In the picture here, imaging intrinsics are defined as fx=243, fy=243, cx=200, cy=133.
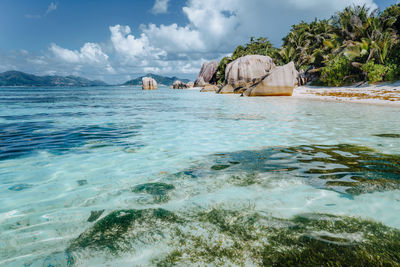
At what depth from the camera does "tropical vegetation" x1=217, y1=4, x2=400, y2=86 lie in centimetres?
2202

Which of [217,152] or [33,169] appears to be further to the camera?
[217,152]

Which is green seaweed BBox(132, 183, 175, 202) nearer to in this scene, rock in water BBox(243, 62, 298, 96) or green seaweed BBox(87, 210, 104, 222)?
green seaweed BBox(87, 210, 104, 222)

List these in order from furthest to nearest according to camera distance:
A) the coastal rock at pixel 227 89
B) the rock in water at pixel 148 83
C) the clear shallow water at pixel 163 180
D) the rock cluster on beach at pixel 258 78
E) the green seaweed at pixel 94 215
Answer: the rock in water at pixel 148 83 < the coastal rock at pixel 227 89 < the rock cluster on beach at pixel 258 78 < the green seaweed at pixel 94 215 < the clear shallow water at pixel 163 180

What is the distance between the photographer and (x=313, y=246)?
1.78 meters

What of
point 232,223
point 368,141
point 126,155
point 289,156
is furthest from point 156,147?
point 368,141

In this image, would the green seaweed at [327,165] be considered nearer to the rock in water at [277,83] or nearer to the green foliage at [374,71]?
the rock in water at [277,83]

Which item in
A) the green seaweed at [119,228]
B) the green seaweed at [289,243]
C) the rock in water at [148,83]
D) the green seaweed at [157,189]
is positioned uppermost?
the rock in water at [148,83]

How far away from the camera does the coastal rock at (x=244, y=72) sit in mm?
30609

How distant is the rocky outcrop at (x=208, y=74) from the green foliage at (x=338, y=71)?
33969mm

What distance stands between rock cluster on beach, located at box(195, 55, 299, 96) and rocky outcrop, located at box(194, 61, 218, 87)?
19158mm

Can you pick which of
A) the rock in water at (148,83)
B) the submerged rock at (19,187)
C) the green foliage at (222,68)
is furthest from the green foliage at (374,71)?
the rock in water at (148,83)

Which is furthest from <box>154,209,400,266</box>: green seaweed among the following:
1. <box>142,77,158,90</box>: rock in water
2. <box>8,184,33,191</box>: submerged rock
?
<box>142,77,158,90</box>: rock in water

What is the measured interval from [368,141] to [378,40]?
24016 mm

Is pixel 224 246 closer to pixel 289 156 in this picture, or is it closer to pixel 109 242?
pixel 109 242
